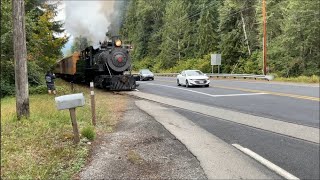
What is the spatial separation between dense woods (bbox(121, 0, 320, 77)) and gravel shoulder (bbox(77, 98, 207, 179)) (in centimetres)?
2720

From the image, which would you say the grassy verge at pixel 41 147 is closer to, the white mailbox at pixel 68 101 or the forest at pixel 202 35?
the white mailbox at pixel 68 101

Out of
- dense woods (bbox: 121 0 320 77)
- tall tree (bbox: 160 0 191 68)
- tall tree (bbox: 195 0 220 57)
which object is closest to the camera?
dense woods (bbox: 121 0 320 77)

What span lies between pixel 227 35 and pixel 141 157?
44.1 metres

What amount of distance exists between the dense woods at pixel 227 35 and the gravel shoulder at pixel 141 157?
2720 cm

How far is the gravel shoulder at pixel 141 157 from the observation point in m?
6.20

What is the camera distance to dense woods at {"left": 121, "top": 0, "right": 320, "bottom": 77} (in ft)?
116

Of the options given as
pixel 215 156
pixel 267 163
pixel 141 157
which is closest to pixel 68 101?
pixel 141 157

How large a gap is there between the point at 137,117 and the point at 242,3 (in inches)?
1644

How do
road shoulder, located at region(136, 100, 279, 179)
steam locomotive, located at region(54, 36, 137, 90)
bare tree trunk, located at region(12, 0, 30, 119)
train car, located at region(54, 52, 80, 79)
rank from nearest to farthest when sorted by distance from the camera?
1. road shoulder, located at region(136, 100, 279, 179)
2. bare tree trunk, located at region(12, 0, 30, 119)
3. steam locomotive, located at region(54, 36, 137, 90)
4. train car, located at region(54, 52, 80, 79)

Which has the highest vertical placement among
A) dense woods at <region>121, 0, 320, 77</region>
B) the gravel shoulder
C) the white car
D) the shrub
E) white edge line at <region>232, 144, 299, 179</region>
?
dense woods at <region>121, 0, 320, 77</region>

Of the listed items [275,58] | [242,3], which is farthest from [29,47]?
[242,3]

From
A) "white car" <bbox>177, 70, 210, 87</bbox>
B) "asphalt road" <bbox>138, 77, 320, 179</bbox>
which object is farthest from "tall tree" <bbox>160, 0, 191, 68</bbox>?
"asphalt road" <bbox>138, 77, 320, 179</bbox>

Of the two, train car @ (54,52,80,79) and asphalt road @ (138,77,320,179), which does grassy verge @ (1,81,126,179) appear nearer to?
asphalt road @ (138,77,320,179)

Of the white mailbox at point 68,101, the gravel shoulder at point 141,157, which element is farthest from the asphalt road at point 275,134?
the white mailbox at point 68,101
